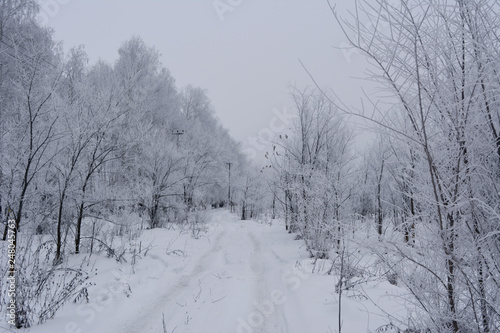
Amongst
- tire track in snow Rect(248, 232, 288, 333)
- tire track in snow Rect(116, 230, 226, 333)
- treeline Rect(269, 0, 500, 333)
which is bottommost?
tire track in snow Rect(248, 232, 288, 333)

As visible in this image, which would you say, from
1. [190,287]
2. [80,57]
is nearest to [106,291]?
[190,287]

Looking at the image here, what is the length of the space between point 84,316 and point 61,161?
165 inches

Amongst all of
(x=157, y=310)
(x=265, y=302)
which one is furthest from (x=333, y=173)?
(x=157, y=310)

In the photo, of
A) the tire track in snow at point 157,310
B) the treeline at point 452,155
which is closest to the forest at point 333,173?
the treeline at point 452,155

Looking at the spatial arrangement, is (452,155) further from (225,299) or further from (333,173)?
(333,173)

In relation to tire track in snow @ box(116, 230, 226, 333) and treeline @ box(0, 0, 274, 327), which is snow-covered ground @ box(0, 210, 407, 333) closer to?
tire track in snow @ box(116, 230, 226, 333)

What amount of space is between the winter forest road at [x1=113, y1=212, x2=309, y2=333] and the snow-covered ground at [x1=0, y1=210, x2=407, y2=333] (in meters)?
0.01

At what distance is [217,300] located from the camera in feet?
15.9

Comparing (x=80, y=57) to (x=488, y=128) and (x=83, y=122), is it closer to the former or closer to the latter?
(x=83, y=122)

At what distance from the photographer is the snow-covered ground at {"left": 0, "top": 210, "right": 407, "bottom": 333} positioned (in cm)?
374

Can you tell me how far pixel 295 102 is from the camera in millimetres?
12836

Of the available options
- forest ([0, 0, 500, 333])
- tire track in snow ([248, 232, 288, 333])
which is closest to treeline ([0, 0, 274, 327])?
forest ([0, 0, 500, 333])

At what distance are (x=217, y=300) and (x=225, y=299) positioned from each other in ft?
0.53

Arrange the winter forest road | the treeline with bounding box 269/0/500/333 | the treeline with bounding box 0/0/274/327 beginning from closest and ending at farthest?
the treeline with bounding box 269/0/500/333, the winter forest road, the treeline with bounding box 0/0/274/327
